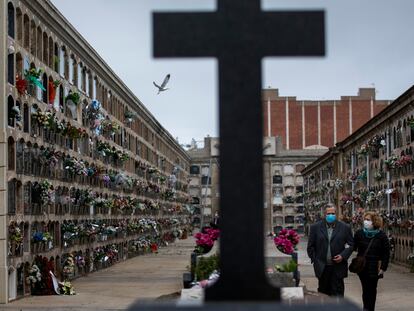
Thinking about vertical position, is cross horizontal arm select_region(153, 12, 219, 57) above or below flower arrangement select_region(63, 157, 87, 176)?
above

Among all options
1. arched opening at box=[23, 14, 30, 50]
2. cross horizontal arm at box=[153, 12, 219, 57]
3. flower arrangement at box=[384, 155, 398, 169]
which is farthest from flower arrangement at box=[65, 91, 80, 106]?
cross horizontal arm at box=[153, 12, 219, 57]

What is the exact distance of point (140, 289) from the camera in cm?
2362

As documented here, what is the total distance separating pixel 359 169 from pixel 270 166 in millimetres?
37563

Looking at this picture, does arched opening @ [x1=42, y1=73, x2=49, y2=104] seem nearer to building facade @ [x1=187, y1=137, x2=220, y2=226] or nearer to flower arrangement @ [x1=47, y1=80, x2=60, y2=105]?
flower arrangement @ [x1=47, y1=80, x2=60, y2=105]

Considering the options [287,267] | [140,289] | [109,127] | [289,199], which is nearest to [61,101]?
[140,289]

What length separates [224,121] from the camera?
583cm

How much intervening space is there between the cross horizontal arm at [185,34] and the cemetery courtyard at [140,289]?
7.19 metres

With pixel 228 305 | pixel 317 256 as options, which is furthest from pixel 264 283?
pixel 317 256

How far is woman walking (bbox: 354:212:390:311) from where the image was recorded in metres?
12.5

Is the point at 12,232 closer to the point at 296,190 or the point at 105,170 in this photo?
the point at 105,170

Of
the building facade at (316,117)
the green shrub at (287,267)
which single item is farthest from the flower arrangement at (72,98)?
the building facade at (316,117)

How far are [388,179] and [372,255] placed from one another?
21521 mm

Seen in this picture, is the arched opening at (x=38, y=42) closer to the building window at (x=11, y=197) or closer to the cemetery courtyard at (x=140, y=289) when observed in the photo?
the building window at (x=11, y=197)

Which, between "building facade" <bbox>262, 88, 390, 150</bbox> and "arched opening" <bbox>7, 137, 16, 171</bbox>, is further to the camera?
"building facade" <bbox>262, 88, 390, 150</bbox>
